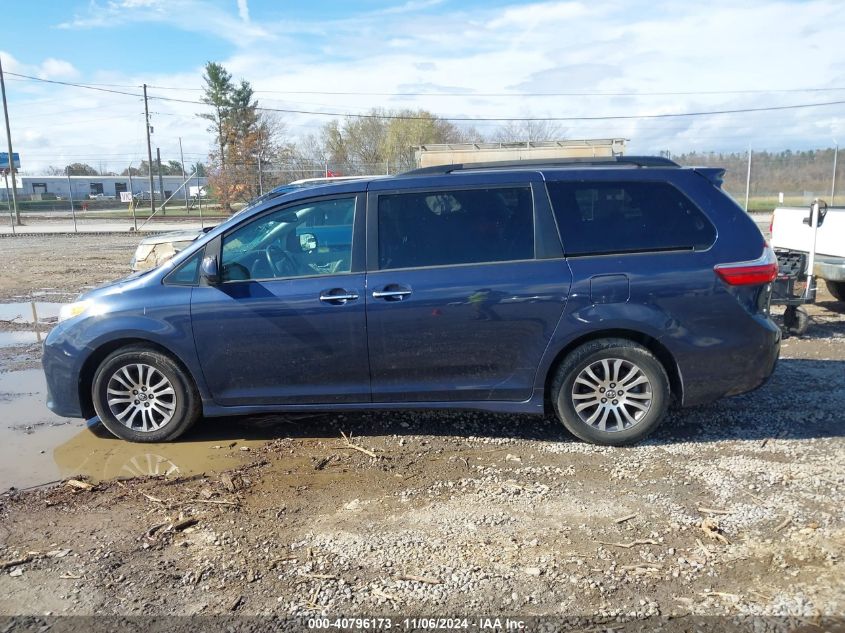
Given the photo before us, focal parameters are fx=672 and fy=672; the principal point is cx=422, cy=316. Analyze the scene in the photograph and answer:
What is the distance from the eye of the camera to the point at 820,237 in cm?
792

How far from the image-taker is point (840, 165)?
1084 inches

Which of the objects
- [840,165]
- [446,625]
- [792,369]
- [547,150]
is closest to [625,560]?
[446,625]

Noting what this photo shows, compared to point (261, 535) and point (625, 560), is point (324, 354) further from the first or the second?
point (625, 560)

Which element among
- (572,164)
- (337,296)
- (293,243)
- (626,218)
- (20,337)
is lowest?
(20,337)

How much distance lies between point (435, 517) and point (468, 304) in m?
1.46

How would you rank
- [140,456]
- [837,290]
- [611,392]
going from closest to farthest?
[611,392]
[140,456]
[837,290]

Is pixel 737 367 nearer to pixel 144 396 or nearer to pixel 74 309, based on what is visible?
pixel 144 396

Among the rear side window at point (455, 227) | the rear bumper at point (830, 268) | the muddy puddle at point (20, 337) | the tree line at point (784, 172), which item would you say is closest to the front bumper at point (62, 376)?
the rear side window at point (455, 227)

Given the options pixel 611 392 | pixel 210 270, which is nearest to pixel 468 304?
pixel 611 392

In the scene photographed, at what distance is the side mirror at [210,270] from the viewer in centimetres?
463

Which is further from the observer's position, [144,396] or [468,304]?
[144,396]

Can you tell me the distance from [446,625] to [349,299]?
234 centimetres

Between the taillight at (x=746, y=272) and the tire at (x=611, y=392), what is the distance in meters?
0.72

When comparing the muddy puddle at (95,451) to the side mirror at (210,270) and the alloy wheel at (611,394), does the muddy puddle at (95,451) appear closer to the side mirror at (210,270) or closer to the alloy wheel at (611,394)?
the side mirror at (210,270)
